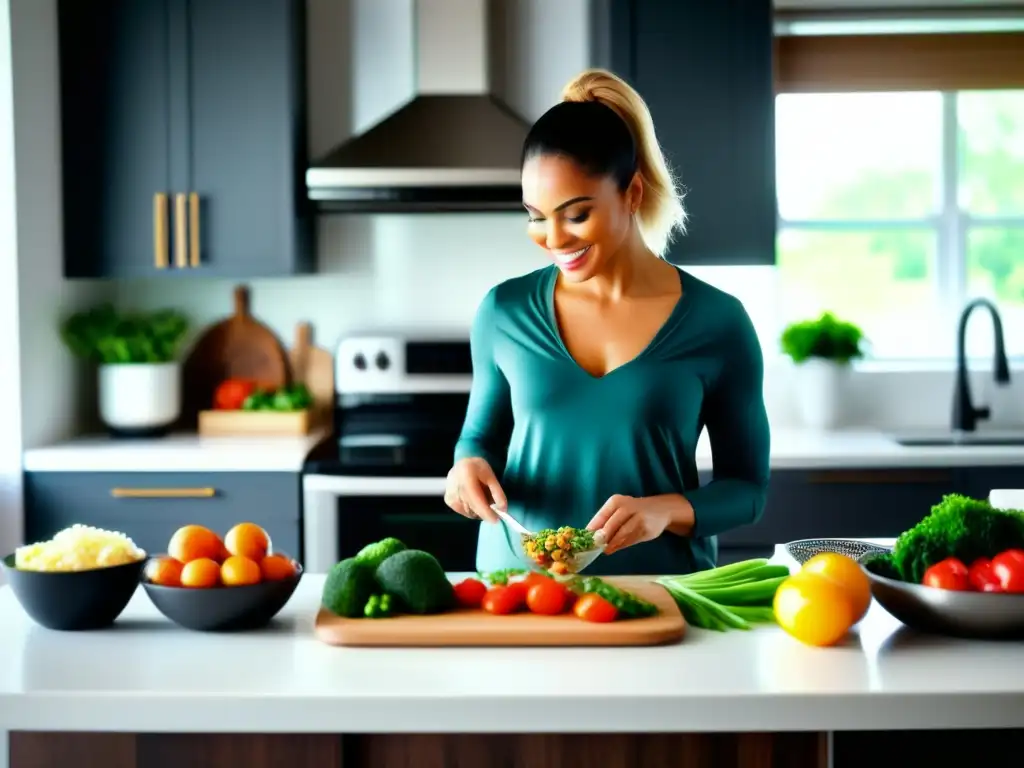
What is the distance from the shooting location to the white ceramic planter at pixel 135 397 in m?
3.75

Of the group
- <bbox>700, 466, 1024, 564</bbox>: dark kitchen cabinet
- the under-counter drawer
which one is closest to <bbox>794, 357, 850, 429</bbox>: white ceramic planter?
<bbox>700, 466, 1024, 564</bbox>: dark kitchen cabinet

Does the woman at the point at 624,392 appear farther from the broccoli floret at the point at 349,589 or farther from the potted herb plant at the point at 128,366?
the potted herb plant at the point at 128,366

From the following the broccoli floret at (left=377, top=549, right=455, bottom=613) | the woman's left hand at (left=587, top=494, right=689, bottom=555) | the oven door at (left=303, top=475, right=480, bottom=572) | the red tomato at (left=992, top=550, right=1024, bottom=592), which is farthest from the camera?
the oven door at (left=303, top=475, right=480, bottom=572)

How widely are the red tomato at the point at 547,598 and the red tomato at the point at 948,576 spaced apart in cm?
50

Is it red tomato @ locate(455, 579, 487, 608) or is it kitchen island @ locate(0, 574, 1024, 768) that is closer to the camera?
kitchen island @ locate(0, 574, 1024, 768)

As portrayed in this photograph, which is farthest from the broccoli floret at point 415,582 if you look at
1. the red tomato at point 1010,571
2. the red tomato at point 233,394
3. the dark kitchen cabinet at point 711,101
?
the red tomato at point 233,394

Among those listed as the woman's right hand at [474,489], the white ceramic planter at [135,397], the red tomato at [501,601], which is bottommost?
the red tomato at [501,601]

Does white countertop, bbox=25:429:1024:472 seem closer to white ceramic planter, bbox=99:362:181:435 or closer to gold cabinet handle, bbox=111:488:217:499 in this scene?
gold cabinet handle, bbox=111:488:217:499

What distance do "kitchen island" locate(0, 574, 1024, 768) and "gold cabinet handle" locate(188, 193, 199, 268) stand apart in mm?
2090

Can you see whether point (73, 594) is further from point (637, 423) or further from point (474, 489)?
point (637, 423)

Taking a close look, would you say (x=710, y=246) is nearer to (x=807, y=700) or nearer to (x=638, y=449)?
A: (x=638, y=449)

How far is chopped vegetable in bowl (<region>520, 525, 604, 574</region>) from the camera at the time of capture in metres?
1.78

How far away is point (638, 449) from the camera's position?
2061mm

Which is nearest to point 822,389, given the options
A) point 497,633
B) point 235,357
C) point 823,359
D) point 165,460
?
point 823,359
